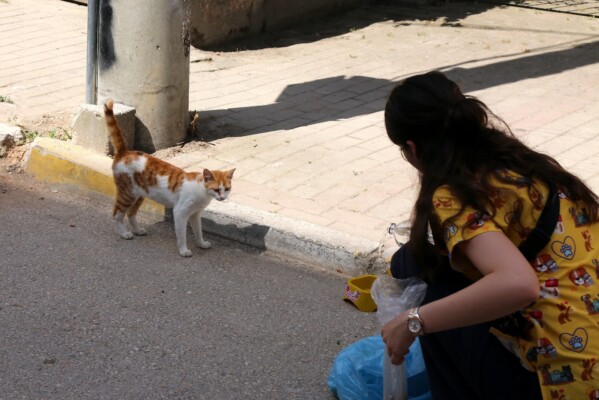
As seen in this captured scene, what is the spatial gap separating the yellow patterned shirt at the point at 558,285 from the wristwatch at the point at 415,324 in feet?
0.66

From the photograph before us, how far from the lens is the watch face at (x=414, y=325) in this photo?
2.73 meters

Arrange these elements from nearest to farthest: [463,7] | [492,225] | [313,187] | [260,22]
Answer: [492,225], [313,187], [260,22], [463,7]

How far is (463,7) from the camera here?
37.6 ft

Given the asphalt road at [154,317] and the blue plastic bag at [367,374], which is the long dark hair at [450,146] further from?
the asphalt road at [154,317]

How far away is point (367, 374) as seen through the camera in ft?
11.9

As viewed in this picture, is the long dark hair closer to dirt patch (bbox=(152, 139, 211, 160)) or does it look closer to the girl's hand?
the girl's hand

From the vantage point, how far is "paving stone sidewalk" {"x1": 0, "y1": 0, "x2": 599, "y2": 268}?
19.3ft

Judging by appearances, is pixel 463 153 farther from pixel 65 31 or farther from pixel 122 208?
pixel 65 31

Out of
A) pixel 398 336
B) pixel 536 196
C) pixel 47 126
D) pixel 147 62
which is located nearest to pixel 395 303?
pixel 398 336

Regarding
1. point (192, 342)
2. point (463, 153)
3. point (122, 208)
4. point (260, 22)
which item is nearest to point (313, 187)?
point (122, 208)

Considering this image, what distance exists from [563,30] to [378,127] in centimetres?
439

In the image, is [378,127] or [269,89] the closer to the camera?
[378,127]

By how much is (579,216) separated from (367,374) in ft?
4.04

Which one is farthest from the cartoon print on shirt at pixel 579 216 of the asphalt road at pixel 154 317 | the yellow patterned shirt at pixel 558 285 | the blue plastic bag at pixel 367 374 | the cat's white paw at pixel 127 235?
the cat's white paw at pixel 127 235
